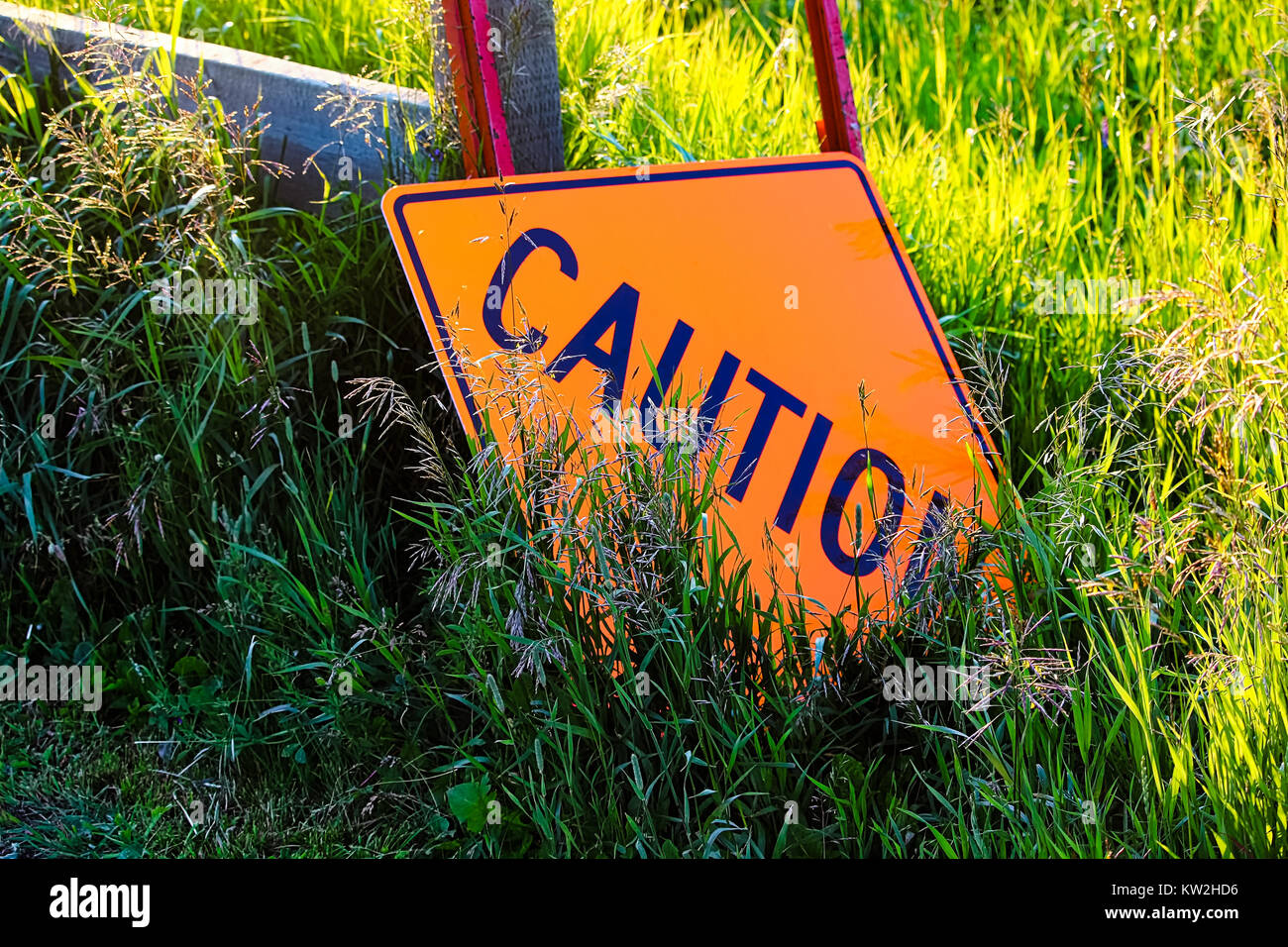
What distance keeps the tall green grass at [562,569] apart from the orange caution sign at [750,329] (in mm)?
190

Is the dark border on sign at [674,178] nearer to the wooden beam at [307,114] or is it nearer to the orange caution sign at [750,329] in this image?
the orange caution sign at [750,329]

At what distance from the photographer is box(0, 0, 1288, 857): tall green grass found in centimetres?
180

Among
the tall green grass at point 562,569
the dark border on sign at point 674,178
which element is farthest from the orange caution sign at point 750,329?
the tall green grass at point 562,569

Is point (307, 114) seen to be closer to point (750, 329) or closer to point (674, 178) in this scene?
point (674, 178)

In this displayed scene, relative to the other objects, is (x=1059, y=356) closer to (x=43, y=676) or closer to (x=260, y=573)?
(x=260, y=573)

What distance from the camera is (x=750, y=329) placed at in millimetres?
2422

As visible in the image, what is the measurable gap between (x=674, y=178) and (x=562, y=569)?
41.0 inches

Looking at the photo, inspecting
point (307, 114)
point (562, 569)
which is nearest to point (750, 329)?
point (562, 569)

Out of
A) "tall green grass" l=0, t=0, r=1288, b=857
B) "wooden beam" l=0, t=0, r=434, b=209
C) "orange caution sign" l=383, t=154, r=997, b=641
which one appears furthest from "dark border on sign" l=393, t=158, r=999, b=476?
"wooden beam" l=0, t=0, r=434, b=209

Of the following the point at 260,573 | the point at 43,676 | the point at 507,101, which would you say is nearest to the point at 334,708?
the point at 260,573

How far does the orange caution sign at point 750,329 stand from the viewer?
2.23 metres

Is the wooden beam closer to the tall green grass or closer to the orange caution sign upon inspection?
the tall green grass

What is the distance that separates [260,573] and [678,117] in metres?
1.82

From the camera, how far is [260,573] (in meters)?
2.23
